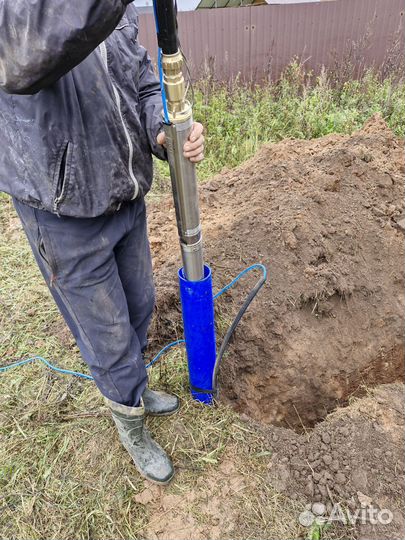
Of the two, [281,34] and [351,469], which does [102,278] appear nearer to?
[351,469]

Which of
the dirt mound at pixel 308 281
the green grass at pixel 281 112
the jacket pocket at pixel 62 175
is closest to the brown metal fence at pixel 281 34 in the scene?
the green grass at pixel 281 112

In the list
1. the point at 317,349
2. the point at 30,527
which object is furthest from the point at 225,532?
the point at 317,349

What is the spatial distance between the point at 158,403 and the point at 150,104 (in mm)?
1462

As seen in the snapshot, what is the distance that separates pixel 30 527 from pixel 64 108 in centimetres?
178

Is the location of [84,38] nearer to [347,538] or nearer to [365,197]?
[347,538]

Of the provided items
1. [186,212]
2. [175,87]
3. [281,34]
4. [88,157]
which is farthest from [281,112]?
[88,157]

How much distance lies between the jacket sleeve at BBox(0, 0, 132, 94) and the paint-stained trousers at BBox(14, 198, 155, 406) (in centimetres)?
51

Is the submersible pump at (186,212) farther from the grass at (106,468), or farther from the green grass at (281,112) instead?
the green grass at (281,112)

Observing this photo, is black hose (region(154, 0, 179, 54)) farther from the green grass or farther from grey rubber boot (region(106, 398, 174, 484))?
the green grass

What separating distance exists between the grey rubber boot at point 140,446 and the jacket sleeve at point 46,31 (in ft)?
4.51

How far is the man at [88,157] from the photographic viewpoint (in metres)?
1.03

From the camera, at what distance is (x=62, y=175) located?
1.35 m

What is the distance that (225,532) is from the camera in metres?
1.76

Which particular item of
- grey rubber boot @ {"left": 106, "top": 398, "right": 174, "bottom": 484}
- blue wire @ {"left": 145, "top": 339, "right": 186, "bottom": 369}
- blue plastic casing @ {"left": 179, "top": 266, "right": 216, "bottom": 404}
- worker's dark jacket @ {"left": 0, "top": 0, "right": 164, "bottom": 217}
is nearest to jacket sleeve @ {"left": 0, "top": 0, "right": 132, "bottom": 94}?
worker's dark jacket @ {"left": 0, "top": 0, "right": 164, "bottom": 217}
